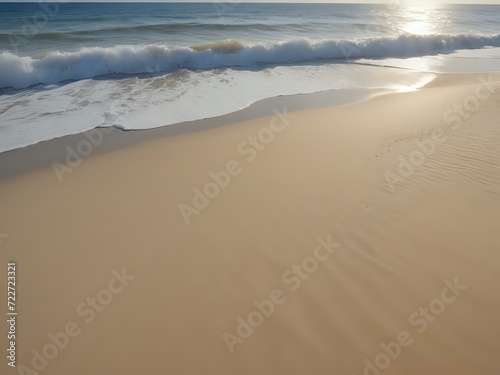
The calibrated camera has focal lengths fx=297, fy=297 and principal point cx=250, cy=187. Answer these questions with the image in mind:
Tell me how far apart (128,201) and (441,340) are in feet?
12.5

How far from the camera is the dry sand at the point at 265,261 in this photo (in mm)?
2420

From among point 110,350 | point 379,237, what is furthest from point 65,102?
point 379,237

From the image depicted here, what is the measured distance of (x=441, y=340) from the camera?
2451mm

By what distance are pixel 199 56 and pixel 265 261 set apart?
41.9ft

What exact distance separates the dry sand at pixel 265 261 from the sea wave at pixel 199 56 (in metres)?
8.44

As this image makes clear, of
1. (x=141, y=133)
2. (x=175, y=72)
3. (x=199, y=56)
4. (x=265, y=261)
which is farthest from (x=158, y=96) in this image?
(x=265, y=261)

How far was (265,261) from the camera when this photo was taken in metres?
3.20

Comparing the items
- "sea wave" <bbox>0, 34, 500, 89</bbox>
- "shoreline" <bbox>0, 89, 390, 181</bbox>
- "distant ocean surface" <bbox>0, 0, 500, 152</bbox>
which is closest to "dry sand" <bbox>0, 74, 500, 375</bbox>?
"shoreline" <bbox>0, 89, 390, 181</bbox>

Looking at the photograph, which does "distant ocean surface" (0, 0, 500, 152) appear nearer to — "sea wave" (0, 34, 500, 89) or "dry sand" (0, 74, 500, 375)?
"sea wave" (0, 34, 500, 89)

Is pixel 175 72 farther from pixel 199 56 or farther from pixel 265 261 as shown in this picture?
pixel 265 261

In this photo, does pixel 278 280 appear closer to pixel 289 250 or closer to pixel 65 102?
pixel 289 250

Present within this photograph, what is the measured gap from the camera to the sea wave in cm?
1095

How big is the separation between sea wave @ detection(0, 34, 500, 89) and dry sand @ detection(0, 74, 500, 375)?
332 inches

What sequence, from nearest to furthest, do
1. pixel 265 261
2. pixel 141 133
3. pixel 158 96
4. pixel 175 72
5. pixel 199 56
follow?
1. pixel 265 261
2. pixel 141 133
3. pixel 158 96
4. pixel 175 72
5. pixel 199 56
